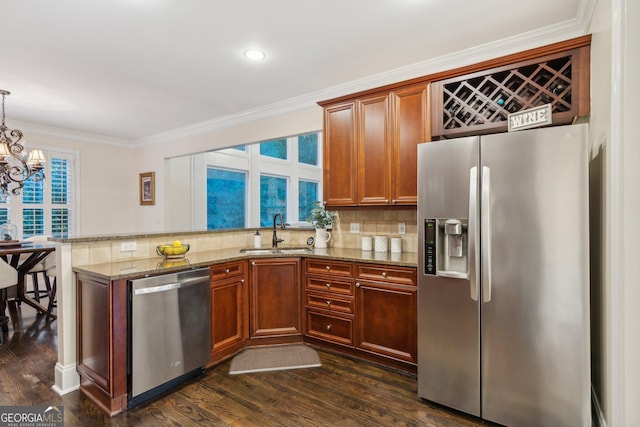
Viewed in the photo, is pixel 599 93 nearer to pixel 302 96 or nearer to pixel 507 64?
pixel 507 64

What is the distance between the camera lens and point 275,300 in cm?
306

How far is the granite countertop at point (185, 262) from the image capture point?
7.07 ft

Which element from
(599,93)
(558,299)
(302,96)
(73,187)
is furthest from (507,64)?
(73,187)

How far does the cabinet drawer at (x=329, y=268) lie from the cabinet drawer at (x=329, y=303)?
0.21 meters

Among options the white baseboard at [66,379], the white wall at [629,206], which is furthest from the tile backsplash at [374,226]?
the white baseboard at [66,379]

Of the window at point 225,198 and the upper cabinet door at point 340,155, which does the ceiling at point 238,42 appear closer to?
the upper cabinet door at point 340,155

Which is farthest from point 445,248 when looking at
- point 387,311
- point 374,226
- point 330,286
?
point 374,226

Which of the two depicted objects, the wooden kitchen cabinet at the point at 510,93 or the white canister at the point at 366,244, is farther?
the white canister at the point at 366,244

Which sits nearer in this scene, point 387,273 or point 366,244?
point 387,273

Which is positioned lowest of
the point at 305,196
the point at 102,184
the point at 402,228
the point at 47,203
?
the point at 402,228

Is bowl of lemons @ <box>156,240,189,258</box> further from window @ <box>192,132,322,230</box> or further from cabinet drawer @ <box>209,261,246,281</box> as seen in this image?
window @ <box>192,132,322,230</box>

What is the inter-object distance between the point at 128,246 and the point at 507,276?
9.09 ft

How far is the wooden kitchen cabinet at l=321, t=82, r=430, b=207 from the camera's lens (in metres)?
2.77

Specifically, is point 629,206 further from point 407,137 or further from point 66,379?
point 66,379
